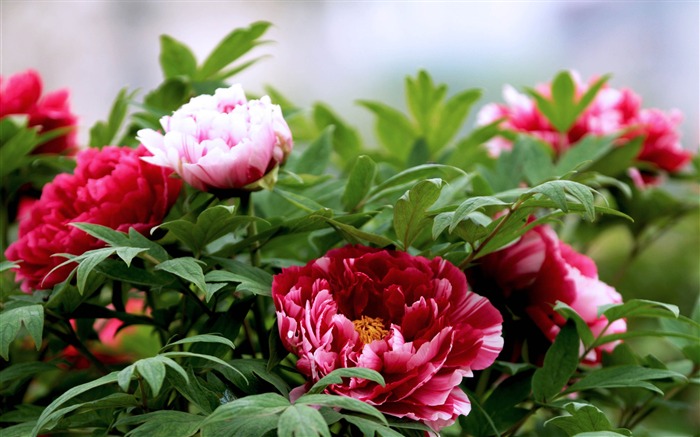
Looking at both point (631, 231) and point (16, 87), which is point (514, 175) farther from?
point (16, 87)

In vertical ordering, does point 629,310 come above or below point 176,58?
below

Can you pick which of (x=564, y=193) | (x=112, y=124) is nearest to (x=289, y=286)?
(x=564, y=193)

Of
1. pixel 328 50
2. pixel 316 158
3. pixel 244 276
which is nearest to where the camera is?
pixel 244 276

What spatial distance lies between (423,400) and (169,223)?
0.15m

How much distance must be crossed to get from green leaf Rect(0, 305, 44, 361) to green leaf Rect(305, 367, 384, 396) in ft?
0.42

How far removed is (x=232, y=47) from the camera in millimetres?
573

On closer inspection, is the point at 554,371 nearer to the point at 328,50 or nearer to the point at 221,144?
the point at 221,144

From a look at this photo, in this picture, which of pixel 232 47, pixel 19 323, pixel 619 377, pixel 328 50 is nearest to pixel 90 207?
pixel 19 323

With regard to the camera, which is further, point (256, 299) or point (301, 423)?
point (256, 299)

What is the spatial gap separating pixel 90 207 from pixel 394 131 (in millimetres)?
304

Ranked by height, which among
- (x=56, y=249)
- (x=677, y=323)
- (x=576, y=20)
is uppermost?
(x=56, y=249)

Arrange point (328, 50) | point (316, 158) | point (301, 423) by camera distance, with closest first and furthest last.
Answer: point (301, 423), point (316, 158), point (328, 50)

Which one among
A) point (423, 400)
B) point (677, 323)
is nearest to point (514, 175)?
point (677, 323)

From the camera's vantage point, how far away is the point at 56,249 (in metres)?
0.43
